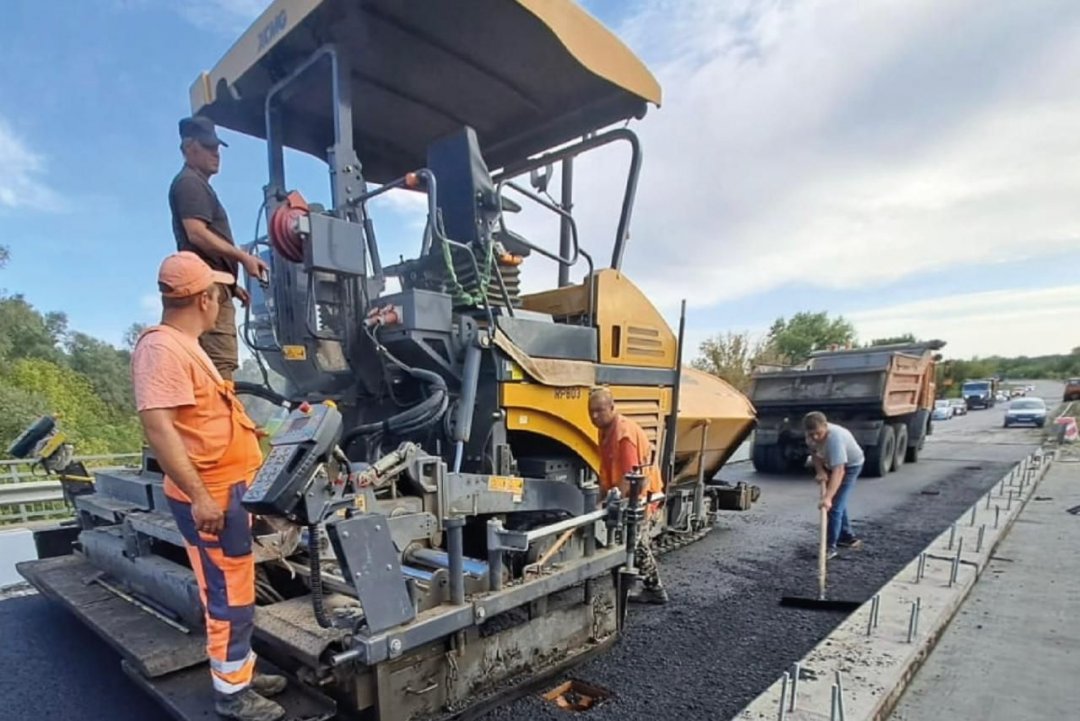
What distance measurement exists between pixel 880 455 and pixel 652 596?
775cm

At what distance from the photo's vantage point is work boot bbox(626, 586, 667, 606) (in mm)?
4035

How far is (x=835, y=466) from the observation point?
17.2ft

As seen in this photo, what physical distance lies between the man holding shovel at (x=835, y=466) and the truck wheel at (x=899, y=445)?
614 cm

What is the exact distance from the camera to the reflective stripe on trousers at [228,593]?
192 cm

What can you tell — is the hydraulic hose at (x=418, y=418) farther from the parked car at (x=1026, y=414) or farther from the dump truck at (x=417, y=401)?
the parked car at (x=1026, y=414)

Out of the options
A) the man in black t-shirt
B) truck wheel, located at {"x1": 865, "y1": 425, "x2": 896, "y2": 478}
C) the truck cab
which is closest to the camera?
the man in black t-shirt

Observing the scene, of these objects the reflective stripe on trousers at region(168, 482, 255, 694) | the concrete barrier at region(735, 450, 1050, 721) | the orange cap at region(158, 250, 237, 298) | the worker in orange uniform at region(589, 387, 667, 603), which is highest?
the orange cap at region(158, 250, 237, 298)

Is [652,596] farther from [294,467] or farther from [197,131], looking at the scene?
[197,131]

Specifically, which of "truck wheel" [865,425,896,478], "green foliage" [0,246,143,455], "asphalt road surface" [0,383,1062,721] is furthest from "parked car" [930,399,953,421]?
"green foliage" [0,246,143,455]

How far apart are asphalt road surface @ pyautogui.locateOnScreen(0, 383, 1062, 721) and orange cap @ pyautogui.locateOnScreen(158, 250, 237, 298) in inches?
77.7

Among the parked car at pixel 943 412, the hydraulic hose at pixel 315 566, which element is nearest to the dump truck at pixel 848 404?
the hydraulic hose at pixel 315 566

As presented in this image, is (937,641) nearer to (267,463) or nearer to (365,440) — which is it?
(365,440)

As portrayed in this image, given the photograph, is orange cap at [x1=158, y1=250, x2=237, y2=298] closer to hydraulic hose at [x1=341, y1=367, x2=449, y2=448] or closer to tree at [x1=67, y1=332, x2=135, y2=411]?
hydraulic hose at [x1=341, y1=367, x2=449, y2=448]

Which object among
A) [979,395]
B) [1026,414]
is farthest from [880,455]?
[979,395]
